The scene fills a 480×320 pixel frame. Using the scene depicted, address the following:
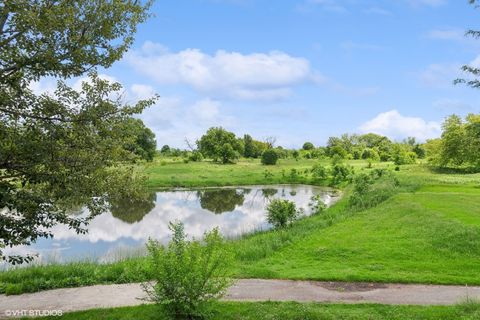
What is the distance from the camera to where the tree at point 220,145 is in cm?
8162

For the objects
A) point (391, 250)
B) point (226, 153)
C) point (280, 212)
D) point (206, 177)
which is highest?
point (226, 153)

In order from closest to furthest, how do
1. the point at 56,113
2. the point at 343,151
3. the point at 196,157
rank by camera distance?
the point at 56,113 → the point at 196,157 → the point at 343,151

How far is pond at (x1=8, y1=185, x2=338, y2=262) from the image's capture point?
2252cm

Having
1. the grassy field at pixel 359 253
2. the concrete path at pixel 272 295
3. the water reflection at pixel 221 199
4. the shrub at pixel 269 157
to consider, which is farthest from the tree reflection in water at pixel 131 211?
the shrub at pixel 269 157

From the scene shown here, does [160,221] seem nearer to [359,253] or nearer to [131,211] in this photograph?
[131,211]

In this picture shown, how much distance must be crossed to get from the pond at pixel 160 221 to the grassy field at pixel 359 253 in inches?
128

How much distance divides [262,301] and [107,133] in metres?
6.16

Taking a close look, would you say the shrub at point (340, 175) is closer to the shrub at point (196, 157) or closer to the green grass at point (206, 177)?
the green grass at point (206, 177)

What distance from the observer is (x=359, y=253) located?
16984 mm

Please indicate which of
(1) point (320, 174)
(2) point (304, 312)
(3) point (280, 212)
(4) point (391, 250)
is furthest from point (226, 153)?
(2) point (304, 312)

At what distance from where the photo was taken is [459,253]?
16312mm

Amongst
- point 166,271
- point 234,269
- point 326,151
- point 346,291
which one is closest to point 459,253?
point 346,291

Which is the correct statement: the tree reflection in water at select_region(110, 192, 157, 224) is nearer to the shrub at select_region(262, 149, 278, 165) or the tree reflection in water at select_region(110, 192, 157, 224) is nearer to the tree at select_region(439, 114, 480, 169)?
the tree at select_region(439, 114, 480, 169)

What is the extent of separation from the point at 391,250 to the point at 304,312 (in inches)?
345
